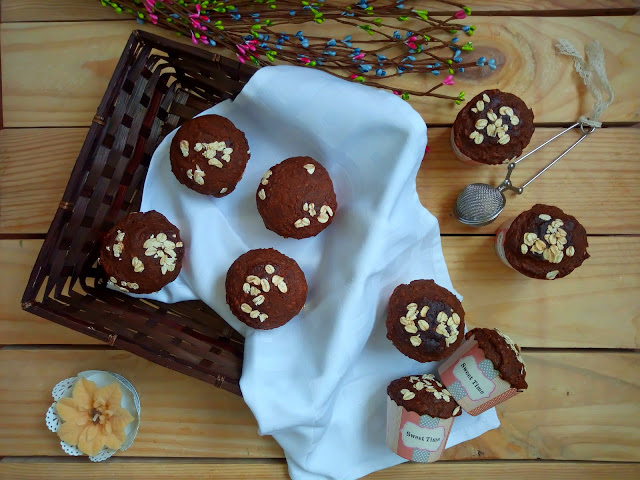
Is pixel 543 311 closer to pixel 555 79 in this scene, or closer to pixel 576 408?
pixel 576 408

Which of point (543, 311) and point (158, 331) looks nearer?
point (158, 331)

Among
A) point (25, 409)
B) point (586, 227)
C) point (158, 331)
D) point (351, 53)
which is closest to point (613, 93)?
point (586, 227)

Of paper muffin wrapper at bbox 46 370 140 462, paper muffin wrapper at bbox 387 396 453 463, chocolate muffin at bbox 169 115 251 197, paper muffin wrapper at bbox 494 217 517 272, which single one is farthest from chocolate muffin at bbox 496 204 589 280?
paper muffin wrapper at bbox 46 370 140 462

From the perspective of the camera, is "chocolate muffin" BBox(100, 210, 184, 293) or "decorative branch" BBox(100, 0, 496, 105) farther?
"decorative branch" BBox(100, 0, 496, 105)

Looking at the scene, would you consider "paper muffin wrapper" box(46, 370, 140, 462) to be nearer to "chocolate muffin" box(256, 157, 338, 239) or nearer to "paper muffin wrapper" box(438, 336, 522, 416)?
"chocolate muffin" box(256, 157, 338, 239)

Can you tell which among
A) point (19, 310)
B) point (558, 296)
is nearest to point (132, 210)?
point (19, 310)

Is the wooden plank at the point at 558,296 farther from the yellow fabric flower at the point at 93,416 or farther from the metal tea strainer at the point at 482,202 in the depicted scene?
the yellow fabric flower at the point at 93,416

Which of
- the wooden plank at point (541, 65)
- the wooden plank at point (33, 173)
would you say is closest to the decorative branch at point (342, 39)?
the wooden plank at point (541, 65)
